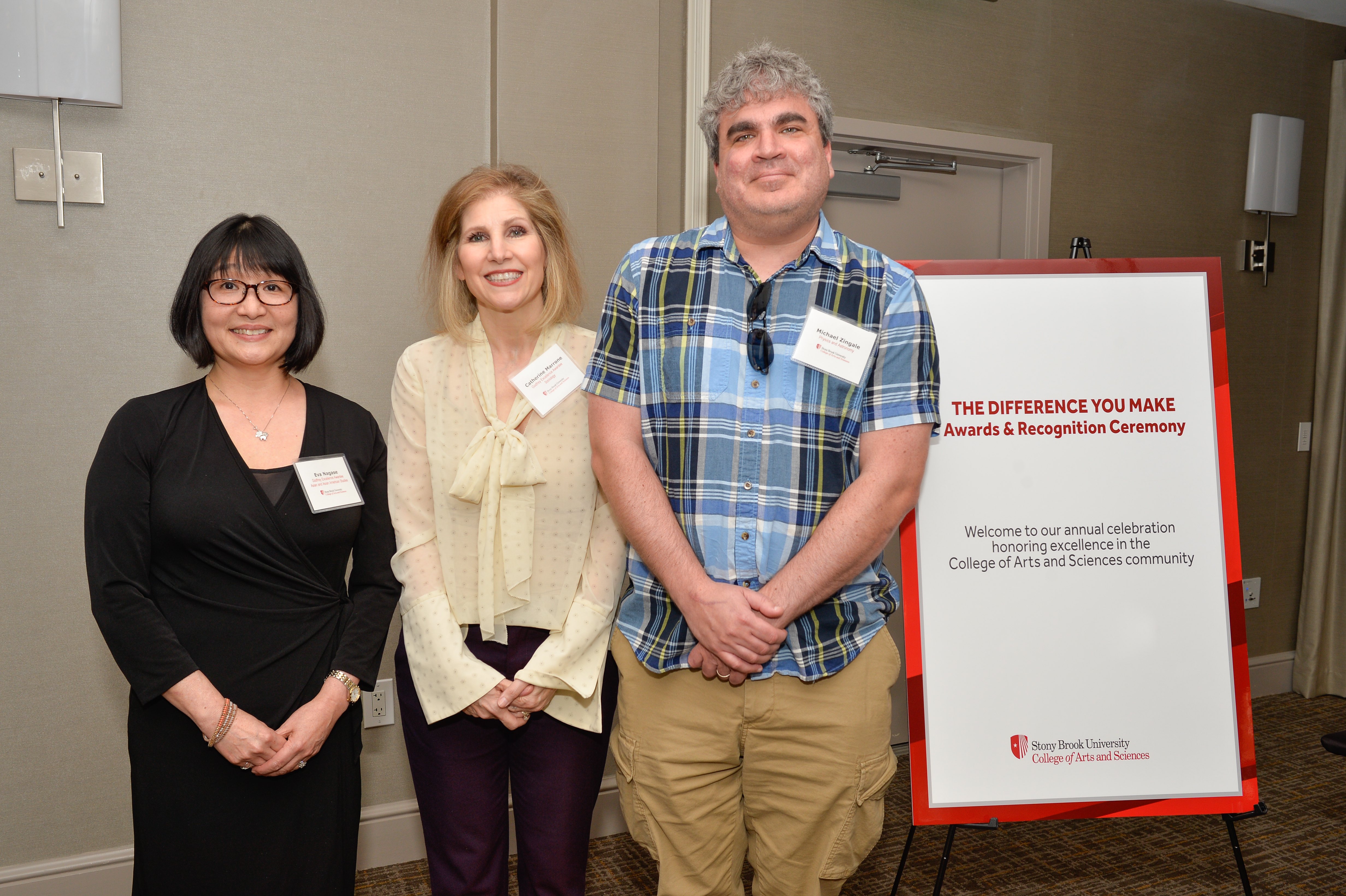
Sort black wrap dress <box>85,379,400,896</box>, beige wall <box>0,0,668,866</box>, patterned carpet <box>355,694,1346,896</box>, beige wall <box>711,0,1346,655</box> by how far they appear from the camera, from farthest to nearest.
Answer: beige wall <box>711,0,1346,655</box>, patterned carpet <box>355,694,1346,896</box>, beige wall <box>0,0,668,866</box>, black wrap dress <box>85,379,400,896</box>

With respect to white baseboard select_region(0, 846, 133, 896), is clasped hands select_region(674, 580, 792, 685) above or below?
above

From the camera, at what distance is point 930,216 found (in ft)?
11.2

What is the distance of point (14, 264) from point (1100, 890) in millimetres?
3162

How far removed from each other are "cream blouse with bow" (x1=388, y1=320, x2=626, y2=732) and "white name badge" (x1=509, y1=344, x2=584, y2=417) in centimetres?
2

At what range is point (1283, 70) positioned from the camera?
3.91 meters

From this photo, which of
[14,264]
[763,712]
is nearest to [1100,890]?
[763,712]

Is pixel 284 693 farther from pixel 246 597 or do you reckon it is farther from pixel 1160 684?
pixel 1160 684

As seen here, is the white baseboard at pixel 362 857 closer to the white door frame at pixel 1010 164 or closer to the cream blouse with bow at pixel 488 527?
the cream blouse with bow at pixel 488 527

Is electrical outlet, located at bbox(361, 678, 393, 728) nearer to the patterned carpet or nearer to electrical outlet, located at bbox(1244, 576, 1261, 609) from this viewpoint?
the patterned carpet

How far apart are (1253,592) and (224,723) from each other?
13.7ft

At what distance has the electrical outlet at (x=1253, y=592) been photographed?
158 inches

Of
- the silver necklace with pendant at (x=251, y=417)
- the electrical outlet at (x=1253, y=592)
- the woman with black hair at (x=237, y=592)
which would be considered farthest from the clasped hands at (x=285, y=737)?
the electrical outlet at (x=1253, y=592)

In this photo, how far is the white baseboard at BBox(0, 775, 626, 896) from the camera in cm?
226

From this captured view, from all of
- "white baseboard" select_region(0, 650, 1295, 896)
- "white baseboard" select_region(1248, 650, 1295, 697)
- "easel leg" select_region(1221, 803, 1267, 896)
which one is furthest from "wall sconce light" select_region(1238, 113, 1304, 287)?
"easel leg" select_region(1221, 803, 1267, 896)
